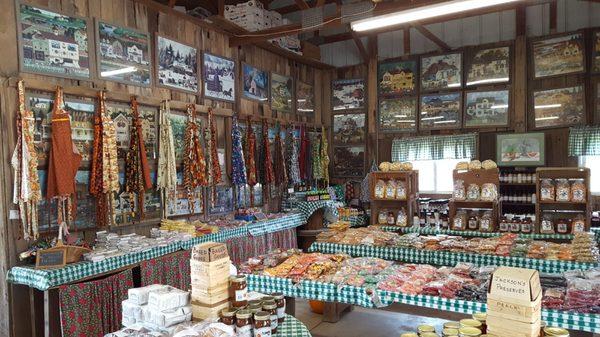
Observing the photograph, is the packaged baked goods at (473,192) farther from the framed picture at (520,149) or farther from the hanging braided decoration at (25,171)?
the hanging braided decoration at (25,171)

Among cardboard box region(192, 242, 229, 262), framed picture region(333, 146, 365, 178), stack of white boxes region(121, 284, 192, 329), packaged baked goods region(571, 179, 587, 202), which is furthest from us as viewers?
framed picture region(333, 146, 365, 178)

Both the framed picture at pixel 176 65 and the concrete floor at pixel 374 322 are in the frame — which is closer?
the concrete floor at pixel 374 322

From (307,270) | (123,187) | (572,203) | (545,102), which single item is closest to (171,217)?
(123,187)

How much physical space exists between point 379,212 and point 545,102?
16.0 feet

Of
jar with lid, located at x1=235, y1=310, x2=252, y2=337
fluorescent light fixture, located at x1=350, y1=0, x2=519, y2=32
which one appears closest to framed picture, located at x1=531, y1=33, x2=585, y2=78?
fluorescent light fixture, located at x1=350, y1=0, x2=519, y2=32

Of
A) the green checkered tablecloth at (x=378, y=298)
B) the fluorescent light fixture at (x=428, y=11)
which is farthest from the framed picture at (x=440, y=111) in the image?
the green checkered tablecloth at (x=378, y=298)

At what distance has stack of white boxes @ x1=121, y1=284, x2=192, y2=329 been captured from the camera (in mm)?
2656

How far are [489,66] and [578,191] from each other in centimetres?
442

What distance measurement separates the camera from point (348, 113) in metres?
11.4

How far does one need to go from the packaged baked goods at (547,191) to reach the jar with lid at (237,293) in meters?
5.25

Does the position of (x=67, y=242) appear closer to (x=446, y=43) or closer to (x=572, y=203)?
(x=572, y=203)

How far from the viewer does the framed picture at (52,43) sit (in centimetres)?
493

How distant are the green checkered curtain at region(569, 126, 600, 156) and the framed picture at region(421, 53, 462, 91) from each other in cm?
259

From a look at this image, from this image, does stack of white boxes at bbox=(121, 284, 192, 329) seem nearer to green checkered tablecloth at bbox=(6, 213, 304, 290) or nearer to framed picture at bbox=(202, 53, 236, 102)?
green checkered tablecloth at bbox=(6, 213, 304, 290)
